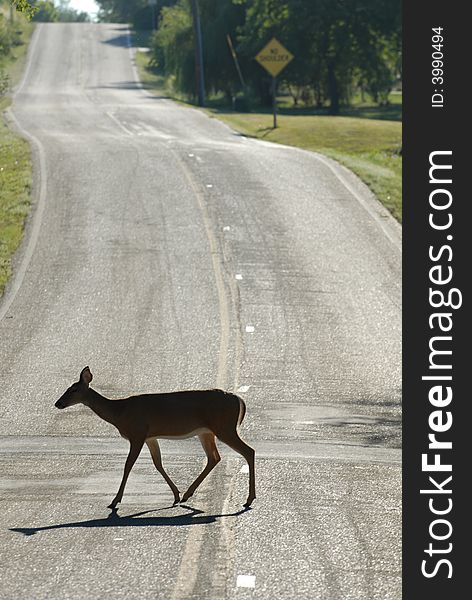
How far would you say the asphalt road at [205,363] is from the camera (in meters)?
10.8

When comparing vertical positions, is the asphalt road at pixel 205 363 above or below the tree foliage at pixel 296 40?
below

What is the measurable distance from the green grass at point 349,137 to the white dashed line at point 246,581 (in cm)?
2796

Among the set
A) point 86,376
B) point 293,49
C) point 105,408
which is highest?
point 293,49

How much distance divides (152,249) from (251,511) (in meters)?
19.9

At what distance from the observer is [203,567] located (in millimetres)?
10453

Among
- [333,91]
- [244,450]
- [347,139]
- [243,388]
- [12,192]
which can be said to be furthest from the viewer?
[333,91]

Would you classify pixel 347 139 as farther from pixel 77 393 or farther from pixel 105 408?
pixel 105 408

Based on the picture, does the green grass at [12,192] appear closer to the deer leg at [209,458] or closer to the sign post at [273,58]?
the sign post at [273,58]

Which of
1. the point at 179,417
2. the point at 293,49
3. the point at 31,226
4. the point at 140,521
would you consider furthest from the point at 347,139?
the point at 140,521

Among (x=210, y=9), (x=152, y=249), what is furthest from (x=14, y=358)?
(x=210, y=9)

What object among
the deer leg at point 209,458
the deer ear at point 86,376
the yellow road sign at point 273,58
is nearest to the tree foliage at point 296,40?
the yellow road sign at point 273,58

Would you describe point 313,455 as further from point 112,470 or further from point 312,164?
point 312,164

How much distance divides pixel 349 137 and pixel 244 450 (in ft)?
157

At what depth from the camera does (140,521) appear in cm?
1205
